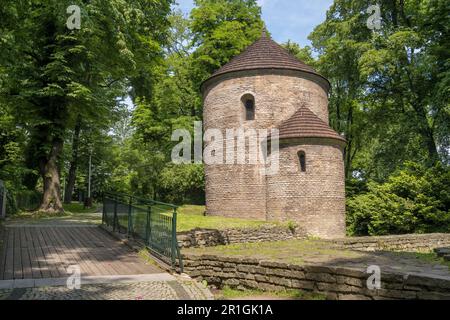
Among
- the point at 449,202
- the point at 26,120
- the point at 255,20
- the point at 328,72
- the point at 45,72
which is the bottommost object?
the point at 449,202

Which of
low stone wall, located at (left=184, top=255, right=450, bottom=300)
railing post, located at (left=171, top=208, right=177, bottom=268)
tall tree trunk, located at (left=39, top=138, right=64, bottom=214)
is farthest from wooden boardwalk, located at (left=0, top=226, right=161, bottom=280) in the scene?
tall tree trunk, located at (left=39, top=138, right=64, bottom=214)

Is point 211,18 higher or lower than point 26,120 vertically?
higher

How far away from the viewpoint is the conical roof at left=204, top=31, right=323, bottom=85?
66.8 ft

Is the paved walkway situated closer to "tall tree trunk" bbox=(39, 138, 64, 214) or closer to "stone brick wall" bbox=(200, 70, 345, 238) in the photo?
"tall tree trunk" bbox=(39, 138, 64, 214)

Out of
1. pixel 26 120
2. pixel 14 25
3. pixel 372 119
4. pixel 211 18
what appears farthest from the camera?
pixel 211 18

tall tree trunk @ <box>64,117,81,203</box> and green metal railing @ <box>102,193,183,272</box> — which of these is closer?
green metal railing @ <box>102,193,183,272</box>

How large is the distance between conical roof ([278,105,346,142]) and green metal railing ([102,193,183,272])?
864 cm

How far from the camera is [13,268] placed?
26.5ft

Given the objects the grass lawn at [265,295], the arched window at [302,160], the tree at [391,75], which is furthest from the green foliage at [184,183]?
the grass lawn at [265,295]

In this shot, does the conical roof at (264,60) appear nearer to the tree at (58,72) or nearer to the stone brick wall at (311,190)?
the tree at (58,72)
